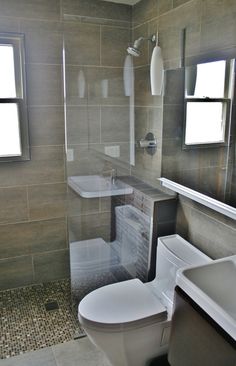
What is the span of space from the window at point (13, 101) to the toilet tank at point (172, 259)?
1402 millimetres

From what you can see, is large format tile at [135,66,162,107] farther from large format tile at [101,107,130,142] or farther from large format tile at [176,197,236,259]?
large format tile at [176,197,236,259]

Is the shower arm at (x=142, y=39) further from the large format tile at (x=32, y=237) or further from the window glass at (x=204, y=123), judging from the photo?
the large format tile at (x=32, y=237)

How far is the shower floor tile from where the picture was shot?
90.2 inches

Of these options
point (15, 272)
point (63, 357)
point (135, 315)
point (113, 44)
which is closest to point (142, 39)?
point (113, 44)

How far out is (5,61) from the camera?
102 inches

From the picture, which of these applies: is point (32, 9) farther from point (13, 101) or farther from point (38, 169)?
point (38, 169)

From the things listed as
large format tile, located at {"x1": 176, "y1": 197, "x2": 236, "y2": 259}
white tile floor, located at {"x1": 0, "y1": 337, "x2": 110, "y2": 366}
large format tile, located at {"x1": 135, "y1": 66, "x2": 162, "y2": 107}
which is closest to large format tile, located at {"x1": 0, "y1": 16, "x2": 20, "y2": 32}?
large format tile, located at {"x1": 135, "y1": 66, "x2": 162, "y2": 107}

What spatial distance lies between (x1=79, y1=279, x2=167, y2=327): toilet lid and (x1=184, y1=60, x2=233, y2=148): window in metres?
1.06

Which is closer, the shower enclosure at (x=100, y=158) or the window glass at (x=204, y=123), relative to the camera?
the window glass at (x=204, y=123)

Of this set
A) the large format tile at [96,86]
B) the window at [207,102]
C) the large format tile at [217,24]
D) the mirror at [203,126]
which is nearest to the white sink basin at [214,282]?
the mirror at [203,126]

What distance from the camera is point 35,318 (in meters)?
2.55

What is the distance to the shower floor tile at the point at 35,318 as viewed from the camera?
229 centimetres

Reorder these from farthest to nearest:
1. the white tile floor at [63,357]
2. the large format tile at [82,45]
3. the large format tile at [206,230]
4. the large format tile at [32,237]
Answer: the large format tile at [32,237]
the large format tile at [82,45]
the white tile floor at [63,357]
the large format tile at [206,230]

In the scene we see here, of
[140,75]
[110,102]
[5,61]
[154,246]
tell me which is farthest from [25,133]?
[154,246]
